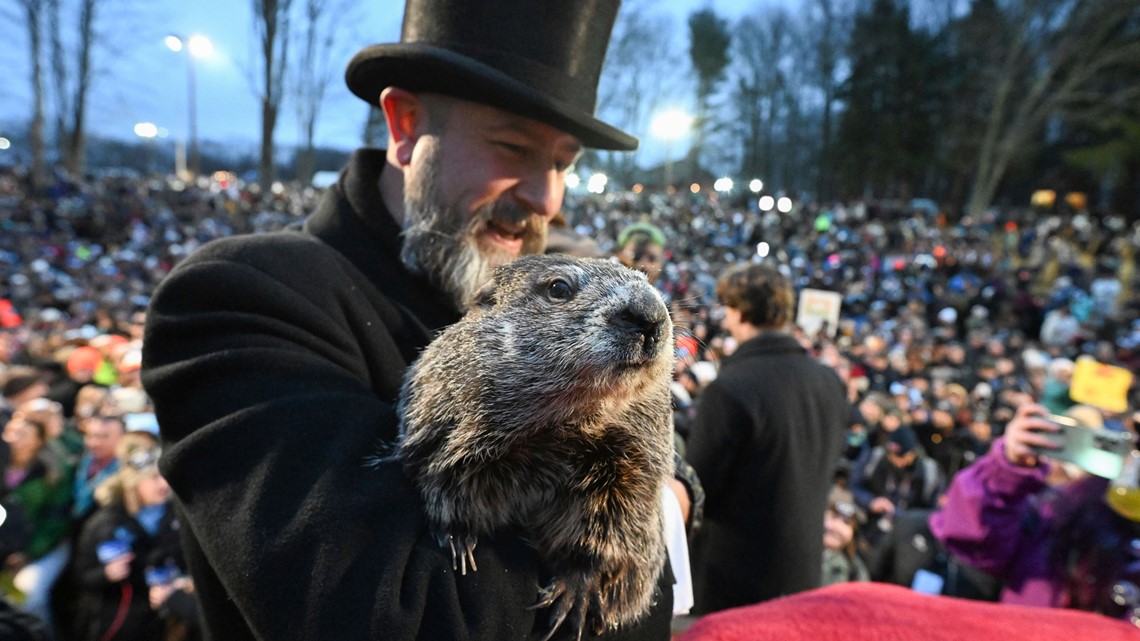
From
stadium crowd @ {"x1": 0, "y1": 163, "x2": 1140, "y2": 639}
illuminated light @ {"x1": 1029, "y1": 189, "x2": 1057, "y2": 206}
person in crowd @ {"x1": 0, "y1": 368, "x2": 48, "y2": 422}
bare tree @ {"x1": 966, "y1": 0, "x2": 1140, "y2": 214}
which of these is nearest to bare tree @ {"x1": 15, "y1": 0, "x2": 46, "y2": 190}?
stadium crowd @ {"x1": 0, "y1": 163, "x2": 1140, "y2": 639}

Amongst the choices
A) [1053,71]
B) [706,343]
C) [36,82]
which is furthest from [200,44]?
[1053,71]

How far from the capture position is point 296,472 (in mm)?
1265

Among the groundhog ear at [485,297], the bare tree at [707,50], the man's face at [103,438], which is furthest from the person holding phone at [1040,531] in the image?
the bare tree at [707,50]

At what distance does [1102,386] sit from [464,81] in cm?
273

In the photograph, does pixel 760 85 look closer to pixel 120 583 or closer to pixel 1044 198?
pixel 1044 198

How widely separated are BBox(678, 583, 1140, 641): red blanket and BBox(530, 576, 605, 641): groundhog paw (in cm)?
19

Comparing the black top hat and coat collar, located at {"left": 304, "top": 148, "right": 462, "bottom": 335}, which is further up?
the black top hat

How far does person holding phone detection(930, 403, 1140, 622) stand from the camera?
278 cm

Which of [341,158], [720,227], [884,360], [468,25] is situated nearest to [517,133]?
[468,25]

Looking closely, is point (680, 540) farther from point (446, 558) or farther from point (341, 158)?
point (341, 158)

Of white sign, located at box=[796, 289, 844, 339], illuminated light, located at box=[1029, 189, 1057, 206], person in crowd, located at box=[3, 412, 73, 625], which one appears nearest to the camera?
person in crowd, located at box=[3, 412, 73, 625]

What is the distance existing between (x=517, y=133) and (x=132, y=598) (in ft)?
14.0

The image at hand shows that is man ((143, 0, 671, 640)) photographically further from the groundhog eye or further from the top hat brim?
the groundhog eye

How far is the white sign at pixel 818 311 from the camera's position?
48.7 ft
